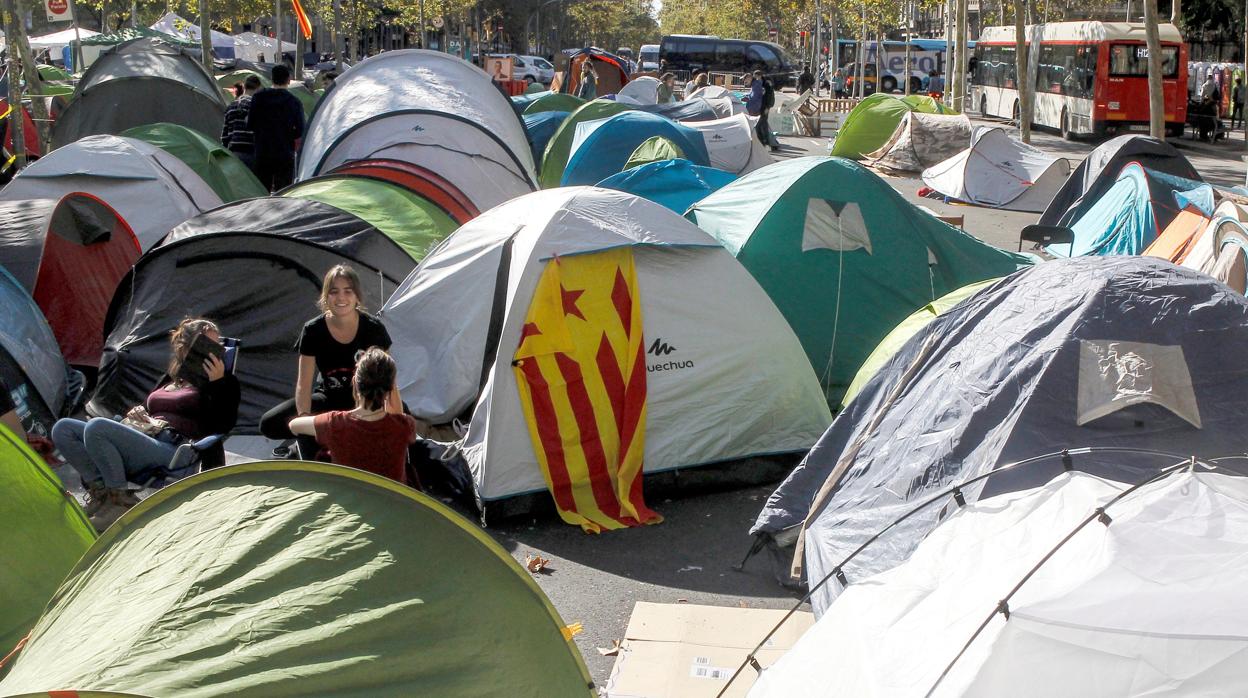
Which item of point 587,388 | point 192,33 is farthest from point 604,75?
point 587,388

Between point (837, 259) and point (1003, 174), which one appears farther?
point (1003, 174)

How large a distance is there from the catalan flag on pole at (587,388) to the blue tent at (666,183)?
5.28 m

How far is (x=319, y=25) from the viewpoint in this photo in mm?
57500

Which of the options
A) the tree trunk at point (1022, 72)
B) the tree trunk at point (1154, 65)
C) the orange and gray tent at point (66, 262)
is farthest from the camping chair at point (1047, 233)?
the tree trunk at point (1022, 72)

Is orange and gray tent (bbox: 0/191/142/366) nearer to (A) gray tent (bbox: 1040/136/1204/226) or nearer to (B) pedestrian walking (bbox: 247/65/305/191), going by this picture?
(B) pedestrian walking (bbox: 247/65/305/191)

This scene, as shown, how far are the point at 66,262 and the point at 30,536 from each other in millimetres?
4821

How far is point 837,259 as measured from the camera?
8328 mm

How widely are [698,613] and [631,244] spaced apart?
7.12 feet

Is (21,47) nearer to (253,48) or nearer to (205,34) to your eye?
(205,34)

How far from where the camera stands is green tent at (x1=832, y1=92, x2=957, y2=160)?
72.3 ft

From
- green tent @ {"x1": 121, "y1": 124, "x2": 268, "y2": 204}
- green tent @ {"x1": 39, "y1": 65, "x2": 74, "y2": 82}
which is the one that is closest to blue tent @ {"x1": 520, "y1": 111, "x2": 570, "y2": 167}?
green tent @ {"x1": 121, "y1": 124, "x2": 268, "y2": 204}

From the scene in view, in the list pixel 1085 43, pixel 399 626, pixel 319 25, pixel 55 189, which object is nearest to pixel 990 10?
pixel 1085 43

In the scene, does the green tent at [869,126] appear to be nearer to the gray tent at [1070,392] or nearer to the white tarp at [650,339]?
the white tarp at [650,339]

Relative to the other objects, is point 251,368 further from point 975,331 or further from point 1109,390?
point 1109,390
